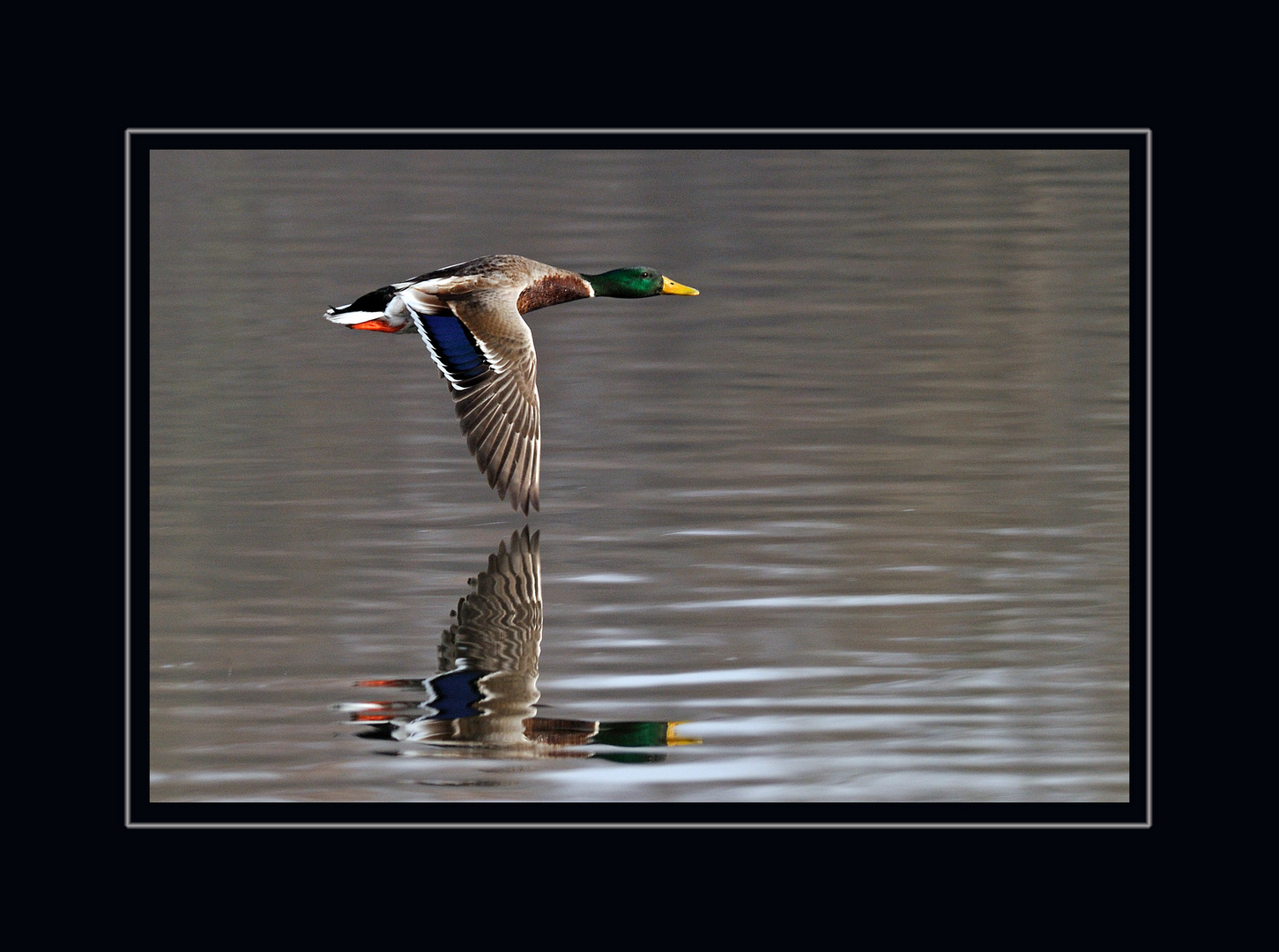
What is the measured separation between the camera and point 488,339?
8500 mm

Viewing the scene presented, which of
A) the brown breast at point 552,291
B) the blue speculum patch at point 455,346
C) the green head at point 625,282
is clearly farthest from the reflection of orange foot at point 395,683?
the green head at point 625,282

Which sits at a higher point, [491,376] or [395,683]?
[491,376]

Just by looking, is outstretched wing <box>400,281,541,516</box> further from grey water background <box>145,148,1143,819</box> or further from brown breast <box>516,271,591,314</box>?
brown breast <box>516,271,591,314</box>

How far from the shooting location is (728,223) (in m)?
16.1

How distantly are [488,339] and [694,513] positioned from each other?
1225mm

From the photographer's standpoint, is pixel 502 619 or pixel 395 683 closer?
pixel 395 683

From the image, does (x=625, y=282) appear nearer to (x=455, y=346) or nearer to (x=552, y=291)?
(x=552, y=291)

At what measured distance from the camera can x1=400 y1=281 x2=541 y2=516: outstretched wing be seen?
321 inches

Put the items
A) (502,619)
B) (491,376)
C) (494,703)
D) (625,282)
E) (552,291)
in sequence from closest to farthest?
(494,703) → (502,619) → (491,376) → (552,291) → (625,282)

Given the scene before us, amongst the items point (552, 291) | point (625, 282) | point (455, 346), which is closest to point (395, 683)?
point (455, 346)

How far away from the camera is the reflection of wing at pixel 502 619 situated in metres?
6.88

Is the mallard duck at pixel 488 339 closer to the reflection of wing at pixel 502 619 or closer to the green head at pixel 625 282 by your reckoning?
the reflection of wing at pixel 502 619

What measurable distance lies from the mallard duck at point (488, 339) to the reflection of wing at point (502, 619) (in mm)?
345

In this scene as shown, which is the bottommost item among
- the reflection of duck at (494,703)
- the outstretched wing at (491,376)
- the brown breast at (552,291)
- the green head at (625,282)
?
the reflection of duck at (494,703)
